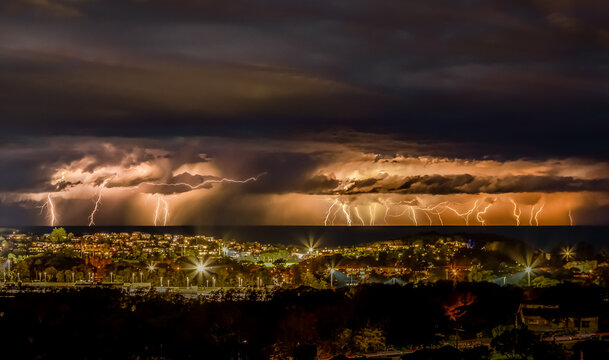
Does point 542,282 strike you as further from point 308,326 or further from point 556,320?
→ point 308,326

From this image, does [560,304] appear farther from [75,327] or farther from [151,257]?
[151,257]

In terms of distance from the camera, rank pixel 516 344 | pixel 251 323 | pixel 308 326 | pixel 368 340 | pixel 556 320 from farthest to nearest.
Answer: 1. pixel 556 320
2. pixel 251 323
3. pixel 308 326
4. pixel 368 340
5. pixel 516 344

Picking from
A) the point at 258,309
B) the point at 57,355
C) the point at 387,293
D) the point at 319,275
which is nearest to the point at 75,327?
the point at 57,355

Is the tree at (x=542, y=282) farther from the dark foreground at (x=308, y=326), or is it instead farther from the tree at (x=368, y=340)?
the tree at (x=368, y=340)

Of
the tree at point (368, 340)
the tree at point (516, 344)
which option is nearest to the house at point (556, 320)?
the tree at point (516, 344)

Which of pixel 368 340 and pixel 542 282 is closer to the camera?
pixel 368 340

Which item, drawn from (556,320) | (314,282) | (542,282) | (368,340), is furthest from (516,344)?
(314,282)

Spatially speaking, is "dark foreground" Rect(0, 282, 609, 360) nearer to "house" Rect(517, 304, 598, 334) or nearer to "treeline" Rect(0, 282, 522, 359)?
"treeline" Rect(0, 282, 522, 359)

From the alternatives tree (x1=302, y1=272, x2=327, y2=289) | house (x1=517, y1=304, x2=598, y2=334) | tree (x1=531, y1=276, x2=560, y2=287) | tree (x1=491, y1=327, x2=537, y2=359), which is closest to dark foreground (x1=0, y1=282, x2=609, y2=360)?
tree (x1=491, y1=327, x2=537, y2=359)
